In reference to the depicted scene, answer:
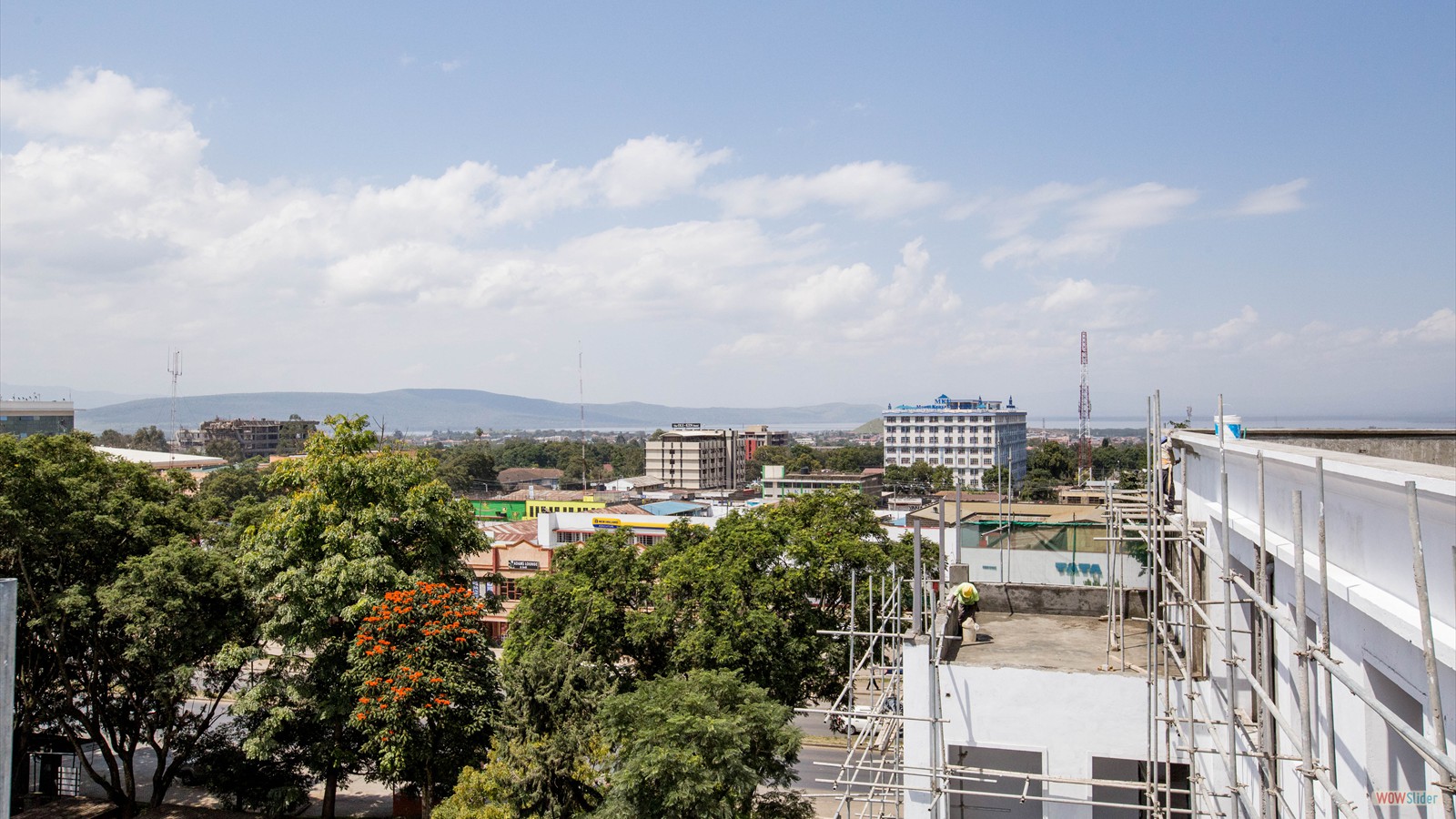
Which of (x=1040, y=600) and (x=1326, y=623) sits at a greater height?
(x=1326, y=623)

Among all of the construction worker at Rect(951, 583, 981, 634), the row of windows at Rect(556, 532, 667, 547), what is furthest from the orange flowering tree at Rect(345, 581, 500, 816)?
the row of windows at Rect(556, 532, 667, 547)

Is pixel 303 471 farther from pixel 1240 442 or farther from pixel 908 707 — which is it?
pixel 1240 442

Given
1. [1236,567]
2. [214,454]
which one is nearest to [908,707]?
[1236,567]

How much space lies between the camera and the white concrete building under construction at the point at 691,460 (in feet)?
401

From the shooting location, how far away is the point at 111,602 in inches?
703

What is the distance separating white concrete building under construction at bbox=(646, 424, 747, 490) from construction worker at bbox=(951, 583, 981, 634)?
109 metres

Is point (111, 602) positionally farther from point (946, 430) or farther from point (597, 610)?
point (946, 430)

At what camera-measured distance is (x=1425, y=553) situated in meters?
4.40

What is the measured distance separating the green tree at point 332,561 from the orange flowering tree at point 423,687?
2.11 ft

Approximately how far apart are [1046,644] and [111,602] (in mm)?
16992

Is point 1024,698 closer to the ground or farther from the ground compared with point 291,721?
farther from the ground

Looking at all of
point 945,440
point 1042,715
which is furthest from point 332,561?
point 945,440

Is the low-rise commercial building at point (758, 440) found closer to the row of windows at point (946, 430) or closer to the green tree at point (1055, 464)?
the row of windows at point (946, 430)

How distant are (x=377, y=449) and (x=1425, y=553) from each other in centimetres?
2017
